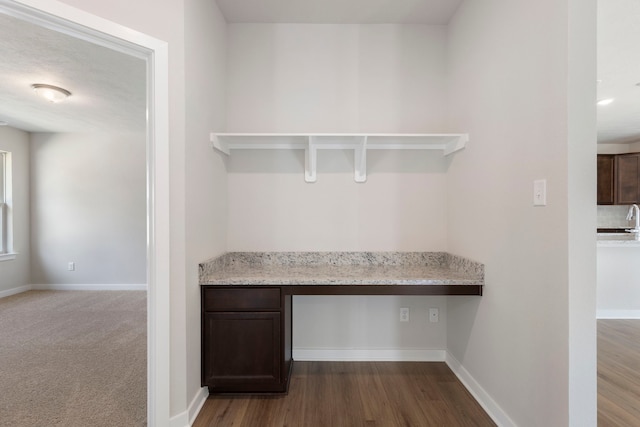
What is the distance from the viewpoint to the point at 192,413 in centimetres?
180

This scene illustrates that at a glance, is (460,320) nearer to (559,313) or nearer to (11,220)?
(559,313)

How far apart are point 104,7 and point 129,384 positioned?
92.8 inches

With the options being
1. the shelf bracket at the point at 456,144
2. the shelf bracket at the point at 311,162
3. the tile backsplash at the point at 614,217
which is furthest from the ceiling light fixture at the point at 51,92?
the tile backsplash at the point at 614,217

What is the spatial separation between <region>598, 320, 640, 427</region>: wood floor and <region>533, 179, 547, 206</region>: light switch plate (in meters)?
1.46

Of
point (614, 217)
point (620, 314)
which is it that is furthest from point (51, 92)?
point (614, 217)

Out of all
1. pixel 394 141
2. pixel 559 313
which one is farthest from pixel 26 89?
pixel 559 313

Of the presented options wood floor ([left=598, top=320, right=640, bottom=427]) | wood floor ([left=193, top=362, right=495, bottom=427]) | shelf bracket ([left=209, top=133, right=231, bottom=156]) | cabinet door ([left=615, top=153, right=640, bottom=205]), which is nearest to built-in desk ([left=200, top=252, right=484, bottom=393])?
wood floor ([left=193, top=362, right=495, bottom=427])

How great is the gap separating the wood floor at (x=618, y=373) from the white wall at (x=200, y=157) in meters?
2.48

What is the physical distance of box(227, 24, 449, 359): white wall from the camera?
8.10 ft

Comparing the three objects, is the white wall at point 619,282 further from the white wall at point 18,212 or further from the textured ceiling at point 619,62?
the white wall at point 18,212

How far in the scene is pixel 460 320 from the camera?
2.26 meters

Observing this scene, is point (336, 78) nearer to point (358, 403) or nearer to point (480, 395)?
point (358, 403)

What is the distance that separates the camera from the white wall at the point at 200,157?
177 centimetres

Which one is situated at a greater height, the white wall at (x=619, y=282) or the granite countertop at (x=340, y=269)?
the granite countertop at (x=340, y=269)
